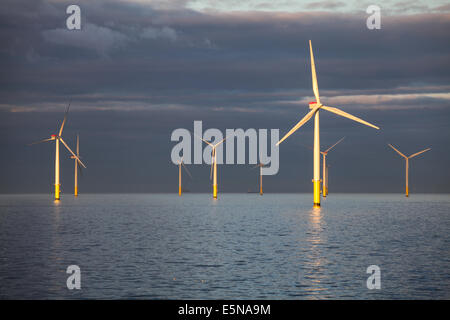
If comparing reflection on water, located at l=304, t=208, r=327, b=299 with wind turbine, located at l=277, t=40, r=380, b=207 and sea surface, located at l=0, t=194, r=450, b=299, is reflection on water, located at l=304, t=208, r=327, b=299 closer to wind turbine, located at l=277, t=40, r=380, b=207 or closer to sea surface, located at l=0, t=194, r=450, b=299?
sea surface, located at l=0, t=194, r=450, b=299

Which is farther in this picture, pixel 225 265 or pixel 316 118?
pixel 316 118

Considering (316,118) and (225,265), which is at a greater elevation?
(316,118)

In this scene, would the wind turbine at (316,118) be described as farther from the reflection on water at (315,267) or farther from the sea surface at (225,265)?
the reflection on water at (315,267)

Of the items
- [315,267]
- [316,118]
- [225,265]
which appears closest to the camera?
[315,267]

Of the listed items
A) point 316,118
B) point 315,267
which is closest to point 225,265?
point 315,267

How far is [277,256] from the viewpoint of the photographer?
180 ft

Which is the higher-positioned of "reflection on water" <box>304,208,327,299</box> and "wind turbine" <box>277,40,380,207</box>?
"wind turbine" <box>277,40,380,207</box>

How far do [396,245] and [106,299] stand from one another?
42.3 metres

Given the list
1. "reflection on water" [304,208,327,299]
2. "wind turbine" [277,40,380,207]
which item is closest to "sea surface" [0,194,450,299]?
"reflection on water" [304,208,327,299]

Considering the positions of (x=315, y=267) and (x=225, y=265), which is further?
(x=225, y=265)

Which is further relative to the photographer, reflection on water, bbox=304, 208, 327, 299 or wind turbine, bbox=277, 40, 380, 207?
wind turbine, bbox=277, 40, 380, 207

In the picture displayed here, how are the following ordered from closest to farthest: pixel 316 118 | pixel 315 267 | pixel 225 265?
pixel 315 267 < pixel 225 265 < pixel 316 118

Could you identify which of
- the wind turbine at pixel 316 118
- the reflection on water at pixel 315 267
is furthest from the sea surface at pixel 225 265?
the wind turbine at pixel 316 118

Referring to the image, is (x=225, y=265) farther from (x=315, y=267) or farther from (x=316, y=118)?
(x=316, y=118)
